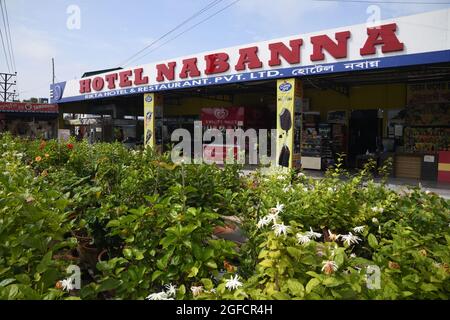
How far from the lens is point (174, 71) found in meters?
12.8

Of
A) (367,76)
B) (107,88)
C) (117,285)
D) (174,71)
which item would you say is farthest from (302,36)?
(107,88)

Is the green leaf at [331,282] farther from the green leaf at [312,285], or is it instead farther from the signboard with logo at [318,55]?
the signboard with logo at [318,55]

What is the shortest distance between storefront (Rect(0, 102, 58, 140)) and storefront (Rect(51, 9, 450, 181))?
9.10 metres

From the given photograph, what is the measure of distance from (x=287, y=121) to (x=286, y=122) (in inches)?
1.6

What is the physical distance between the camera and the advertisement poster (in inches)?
377

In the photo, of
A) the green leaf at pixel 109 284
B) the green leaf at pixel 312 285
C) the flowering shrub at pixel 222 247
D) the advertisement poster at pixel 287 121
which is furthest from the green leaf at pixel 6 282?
the advertisement poster at pixel 287 121

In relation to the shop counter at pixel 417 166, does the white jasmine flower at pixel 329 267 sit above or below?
above

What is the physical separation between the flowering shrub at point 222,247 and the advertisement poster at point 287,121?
6182 mm

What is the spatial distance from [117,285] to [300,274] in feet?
2.80

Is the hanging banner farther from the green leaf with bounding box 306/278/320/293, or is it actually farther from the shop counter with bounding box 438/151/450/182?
the green leaf with bounding box 306/278/320/293

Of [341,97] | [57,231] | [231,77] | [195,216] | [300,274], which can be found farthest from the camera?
[341,97]

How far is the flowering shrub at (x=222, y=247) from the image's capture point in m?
1.51

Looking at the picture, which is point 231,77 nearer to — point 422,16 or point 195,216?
point 422,16

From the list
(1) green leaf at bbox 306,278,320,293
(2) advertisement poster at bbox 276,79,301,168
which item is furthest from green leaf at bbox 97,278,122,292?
(2) advertisement poster at bbox 276,79,301,168
